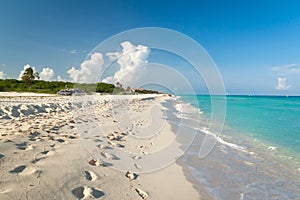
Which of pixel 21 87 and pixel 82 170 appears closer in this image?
pixel 82 170

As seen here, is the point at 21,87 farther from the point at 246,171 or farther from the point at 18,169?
the point at 246,171

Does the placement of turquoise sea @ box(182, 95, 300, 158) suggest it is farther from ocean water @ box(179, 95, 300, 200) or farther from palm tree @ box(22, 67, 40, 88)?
palm tree @ box(22, 67, 40, 88)

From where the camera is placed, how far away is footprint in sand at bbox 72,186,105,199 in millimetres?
2578

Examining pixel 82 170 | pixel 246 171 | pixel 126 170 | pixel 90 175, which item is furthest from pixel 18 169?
pixel 246 171

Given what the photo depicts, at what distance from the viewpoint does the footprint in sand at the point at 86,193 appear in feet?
8.46

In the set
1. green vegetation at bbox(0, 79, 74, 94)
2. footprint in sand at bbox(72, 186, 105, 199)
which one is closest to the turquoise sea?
footprint in sand at bbox(72, 186, 105, 199)

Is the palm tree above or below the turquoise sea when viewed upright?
above

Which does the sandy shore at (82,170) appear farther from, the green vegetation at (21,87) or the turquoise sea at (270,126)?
the green vegetation at (21,87)

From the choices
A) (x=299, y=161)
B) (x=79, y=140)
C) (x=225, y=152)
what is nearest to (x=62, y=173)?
(x=79, y=140)

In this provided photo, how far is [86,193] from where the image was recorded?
2.65m

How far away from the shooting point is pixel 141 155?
4.96 m

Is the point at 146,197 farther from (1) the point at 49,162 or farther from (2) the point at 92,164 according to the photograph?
(1) the point at 49,162

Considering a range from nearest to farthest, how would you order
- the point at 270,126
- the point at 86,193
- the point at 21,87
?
the point at 86,193 → the point at 270,126 → the point at 21,87

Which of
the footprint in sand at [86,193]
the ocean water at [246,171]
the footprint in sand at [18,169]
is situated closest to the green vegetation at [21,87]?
the ocean water at [246,171]
